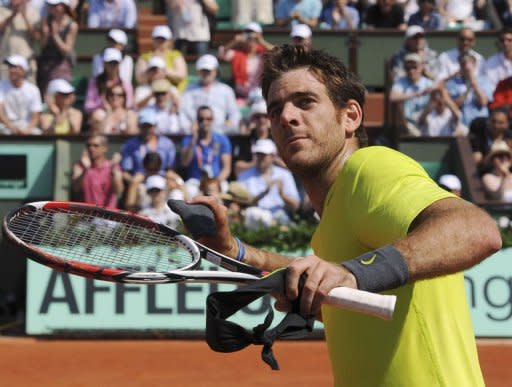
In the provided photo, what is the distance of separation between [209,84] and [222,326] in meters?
10.4

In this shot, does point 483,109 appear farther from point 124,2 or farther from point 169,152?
point 124,2

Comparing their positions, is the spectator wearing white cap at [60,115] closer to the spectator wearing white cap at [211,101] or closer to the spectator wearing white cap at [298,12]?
the spectator wearing white cap at [211,101]

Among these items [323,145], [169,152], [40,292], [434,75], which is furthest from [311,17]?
[323,145]

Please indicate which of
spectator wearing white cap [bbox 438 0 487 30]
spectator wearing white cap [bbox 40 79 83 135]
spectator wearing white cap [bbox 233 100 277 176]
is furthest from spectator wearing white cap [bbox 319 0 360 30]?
spectator wearing white cap [bbox 40 79 83 135]

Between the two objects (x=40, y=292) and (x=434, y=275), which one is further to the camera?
(x=40, y=292)

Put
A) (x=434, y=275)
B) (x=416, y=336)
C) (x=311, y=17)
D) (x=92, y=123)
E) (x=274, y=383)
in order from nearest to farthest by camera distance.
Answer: (x=434, y=275), (x=416, y=336), (x=274, y=383), (x=92, y=123), (x=311, y=17)

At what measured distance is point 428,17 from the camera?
14844 mm

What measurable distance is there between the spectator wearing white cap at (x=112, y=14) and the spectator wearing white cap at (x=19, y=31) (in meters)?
1.04

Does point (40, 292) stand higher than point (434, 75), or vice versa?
point (434, 75)

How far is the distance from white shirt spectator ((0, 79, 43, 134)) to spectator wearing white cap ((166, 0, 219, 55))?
2219mm

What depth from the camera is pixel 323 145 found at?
355 centimetres

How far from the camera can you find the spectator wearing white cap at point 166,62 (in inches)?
531

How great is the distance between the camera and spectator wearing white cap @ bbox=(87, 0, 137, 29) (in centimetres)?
1497

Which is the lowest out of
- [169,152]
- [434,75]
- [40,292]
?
[40,292]
